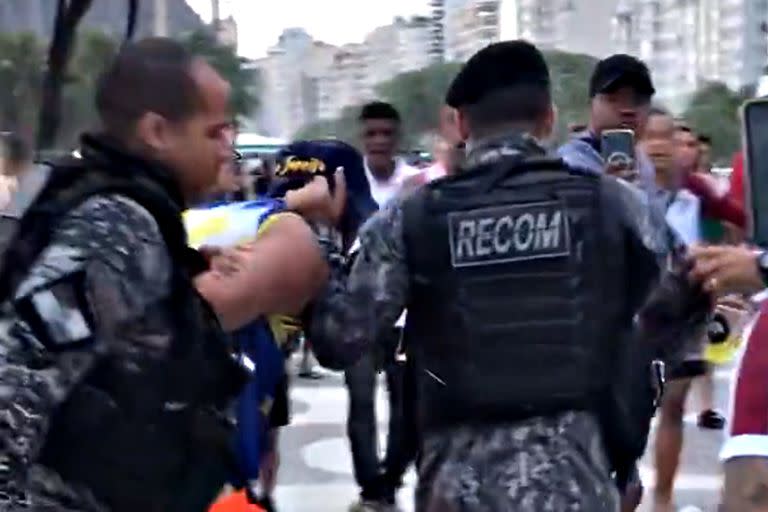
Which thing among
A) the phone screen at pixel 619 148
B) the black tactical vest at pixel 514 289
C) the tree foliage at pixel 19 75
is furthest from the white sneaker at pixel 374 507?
the tree foliage at pixel 19 75

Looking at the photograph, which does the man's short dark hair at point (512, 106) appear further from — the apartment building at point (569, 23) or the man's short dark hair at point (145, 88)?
the apartment building at point (569, 23)

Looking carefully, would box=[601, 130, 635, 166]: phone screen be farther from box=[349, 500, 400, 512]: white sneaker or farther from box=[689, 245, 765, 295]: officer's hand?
box=[349, 500, 400, 512]: white sneaker

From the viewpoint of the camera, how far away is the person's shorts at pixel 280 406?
15.1ft

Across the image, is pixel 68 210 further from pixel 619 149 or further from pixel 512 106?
pixel 619 149

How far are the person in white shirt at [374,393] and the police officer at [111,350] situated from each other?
92 cm

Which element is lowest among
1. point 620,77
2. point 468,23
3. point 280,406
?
point 468,23

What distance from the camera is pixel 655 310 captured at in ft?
10.7

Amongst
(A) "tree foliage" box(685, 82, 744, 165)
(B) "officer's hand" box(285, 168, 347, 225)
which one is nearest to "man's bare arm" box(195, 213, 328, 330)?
(B) "officer's hand" box(285, 168, 347, 225)

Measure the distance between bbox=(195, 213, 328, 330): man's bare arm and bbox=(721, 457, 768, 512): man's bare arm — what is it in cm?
74

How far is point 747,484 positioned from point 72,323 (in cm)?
107

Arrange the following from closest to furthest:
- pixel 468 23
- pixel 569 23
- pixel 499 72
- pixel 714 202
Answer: pixel 499 72 → pixel 714 202 → pixel 468 23 → pixel 569 23

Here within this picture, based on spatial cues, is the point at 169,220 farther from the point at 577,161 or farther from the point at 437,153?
the point at 437,153

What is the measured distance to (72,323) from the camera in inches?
90.4

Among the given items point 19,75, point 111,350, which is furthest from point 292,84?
point 111,350
